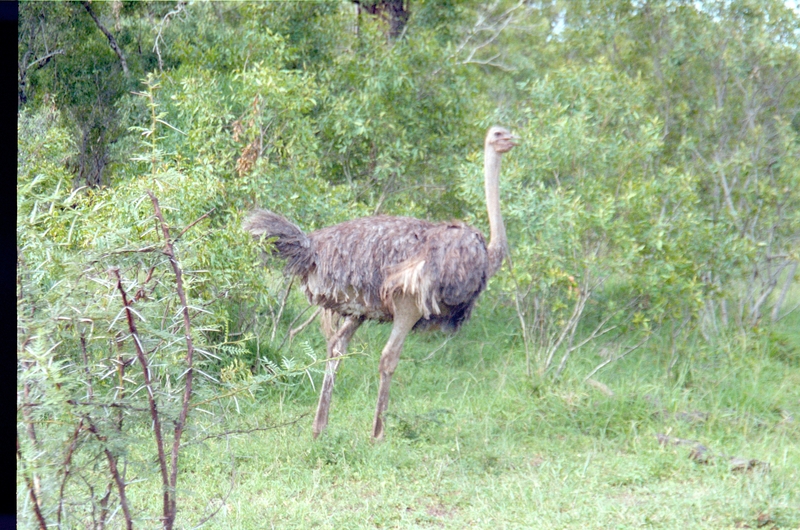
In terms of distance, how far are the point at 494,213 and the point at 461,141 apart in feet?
4.29

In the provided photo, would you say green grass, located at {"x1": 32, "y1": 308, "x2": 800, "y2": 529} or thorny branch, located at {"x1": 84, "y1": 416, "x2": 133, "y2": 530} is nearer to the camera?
thorny branch, located at {"x1": 84, "y1": 416, "x2": 133, "y2": 530}

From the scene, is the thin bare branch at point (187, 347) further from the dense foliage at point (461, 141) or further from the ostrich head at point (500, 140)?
the ostrich head at point (500, 140)

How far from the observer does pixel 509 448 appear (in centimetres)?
390

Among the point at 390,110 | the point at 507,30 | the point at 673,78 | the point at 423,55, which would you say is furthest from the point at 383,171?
the point at 507,30

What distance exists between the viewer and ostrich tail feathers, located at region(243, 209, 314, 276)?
3.89 meters

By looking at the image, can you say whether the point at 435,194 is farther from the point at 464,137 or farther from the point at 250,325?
the point at 250,325

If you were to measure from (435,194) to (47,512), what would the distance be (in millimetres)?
3788

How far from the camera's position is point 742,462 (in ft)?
11.6

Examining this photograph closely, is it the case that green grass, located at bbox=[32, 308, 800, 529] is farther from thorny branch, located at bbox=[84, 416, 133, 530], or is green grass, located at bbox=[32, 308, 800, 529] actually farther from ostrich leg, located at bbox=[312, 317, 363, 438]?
thorny branch, located at bbox=[84, 416, 133, 530]

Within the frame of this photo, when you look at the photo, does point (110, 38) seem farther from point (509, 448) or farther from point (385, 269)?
point (509, 448)

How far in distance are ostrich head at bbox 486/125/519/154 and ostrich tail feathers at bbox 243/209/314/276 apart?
0.99 metres

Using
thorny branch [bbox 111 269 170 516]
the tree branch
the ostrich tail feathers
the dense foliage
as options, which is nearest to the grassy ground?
the dense foliage

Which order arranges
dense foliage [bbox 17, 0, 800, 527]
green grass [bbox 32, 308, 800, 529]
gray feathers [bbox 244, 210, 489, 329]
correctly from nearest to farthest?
1. green grass [bbox 32, 308, 800, 529]
2. gray feathers [bbox 244, 210, 489, 329]
3. dense foliage [bbox 17, 0, 800, 527]

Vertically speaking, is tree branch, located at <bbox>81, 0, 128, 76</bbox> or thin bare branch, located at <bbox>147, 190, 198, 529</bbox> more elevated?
tree branch, located at <bbox>81, 0, 128, 76</bbox>
